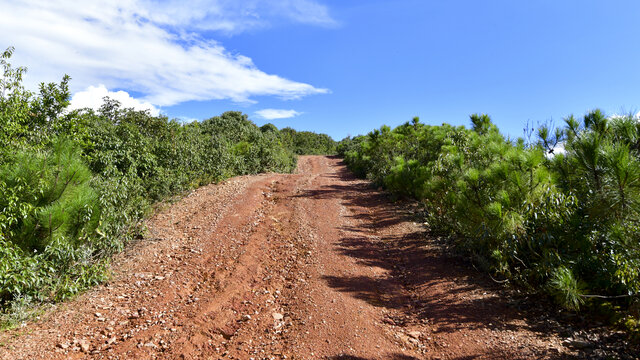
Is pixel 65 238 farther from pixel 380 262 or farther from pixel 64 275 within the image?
pixel 380 262

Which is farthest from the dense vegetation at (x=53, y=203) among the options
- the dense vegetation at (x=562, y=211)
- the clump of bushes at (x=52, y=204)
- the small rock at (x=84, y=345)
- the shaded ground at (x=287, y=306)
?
the dense vegetation at (x=562, y=211)

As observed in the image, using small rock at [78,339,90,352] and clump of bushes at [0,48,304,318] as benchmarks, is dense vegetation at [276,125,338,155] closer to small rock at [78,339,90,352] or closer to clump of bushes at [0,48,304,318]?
clump of bushes at [0,48,304,318]

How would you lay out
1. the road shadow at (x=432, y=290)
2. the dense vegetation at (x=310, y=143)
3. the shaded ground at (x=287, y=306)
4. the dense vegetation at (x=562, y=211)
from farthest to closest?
the dense vegetation at (x=310, y=143)
the road shadow at (x=432, y=290)
the shaded ground at (x=287, y=306)
the dense vegetation at (x=562, y=211)

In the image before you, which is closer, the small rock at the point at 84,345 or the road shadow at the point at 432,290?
the small rock at the point at 84,345

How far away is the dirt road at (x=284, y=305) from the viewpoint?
3.16 meters

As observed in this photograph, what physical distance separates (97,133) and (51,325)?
4909 mm

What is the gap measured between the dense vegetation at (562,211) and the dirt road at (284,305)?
54 cm

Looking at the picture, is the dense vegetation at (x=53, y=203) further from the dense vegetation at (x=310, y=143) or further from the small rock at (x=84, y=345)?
the dense vegetation at (x=310, y=143)

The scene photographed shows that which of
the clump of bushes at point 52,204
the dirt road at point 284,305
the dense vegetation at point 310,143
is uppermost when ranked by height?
the dense vegetation at point 310,143

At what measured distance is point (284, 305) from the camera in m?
3.97

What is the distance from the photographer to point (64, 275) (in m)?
4.12

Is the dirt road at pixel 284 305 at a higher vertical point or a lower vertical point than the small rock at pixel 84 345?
higher

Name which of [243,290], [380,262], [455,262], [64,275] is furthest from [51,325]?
[455,262]

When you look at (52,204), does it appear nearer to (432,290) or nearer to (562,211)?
(432,290)
